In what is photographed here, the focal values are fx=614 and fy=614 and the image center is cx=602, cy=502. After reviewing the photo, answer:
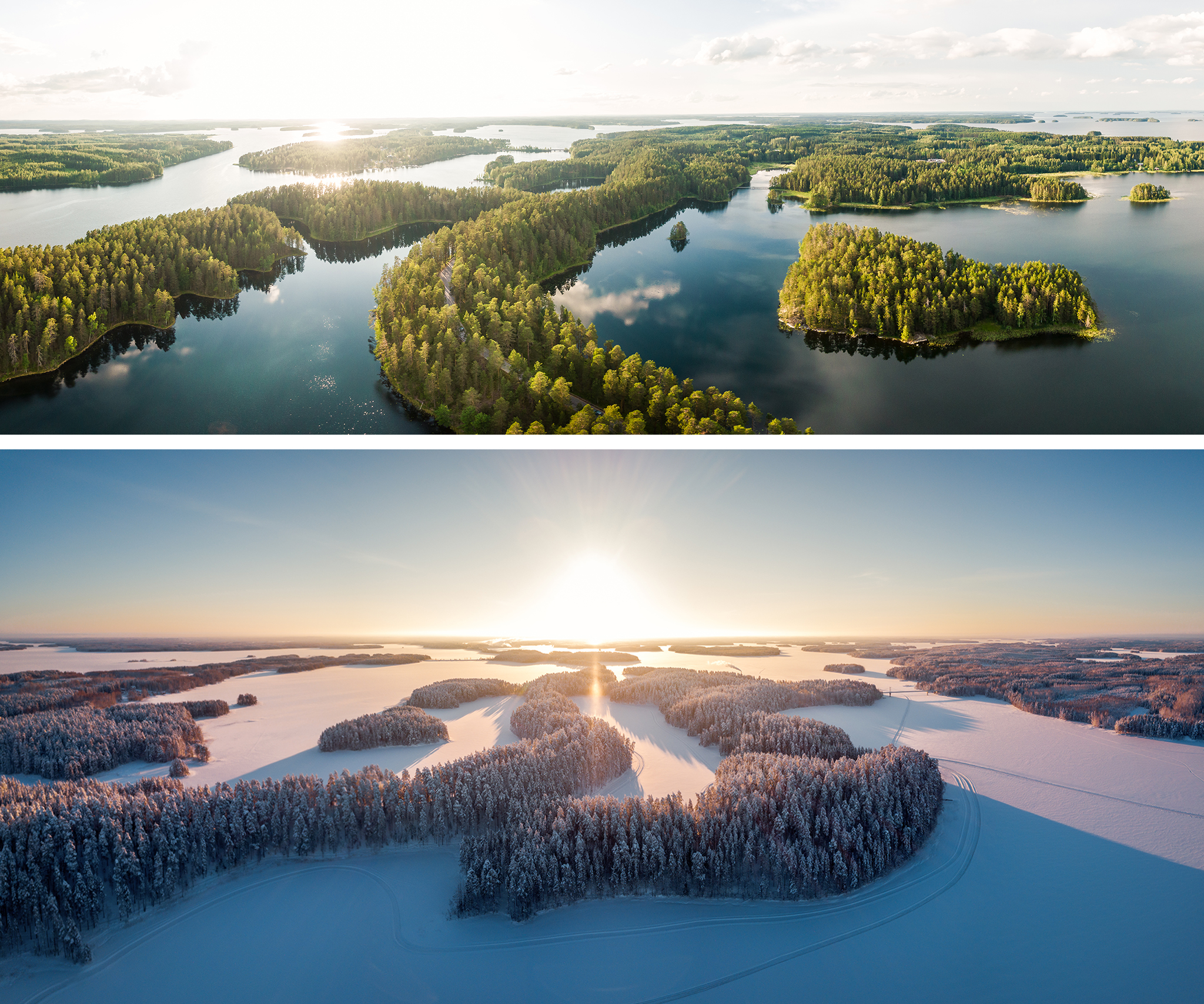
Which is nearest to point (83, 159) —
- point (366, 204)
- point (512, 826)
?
point (366, 204)

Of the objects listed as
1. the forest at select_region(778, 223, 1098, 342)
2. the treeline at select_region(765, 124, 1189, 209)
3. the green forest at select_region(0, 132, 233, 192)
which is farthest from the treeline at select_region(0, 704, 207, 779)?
the treeline at select_region(765, 124, 1189, 209)

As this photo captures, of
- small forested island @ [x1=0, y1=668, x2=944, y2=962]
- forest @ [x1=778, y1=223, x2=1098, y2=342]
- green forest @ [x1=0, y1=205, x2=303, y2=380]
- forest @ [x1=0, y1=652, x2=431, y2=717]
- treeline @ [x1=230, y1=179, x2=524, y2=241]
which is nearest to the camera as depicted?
small forested island @ [x1=0, y1=668, x2=944, y2=962]

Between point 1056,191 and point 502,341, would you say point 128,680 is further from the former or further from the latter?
point 1056,191

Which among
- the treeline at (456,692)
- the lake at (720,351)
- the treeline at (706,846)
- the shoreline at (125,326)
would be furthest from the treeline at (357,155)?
the treeline at (706,846)

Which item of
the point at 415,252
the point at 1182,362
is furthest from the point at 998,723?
the point at 415,252

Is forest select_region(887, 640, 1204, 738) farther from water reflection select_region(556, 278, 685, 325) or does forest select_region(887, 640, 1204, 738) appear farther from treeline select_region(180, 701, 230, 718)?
water reflection select_region(556, 278, 685, 325)

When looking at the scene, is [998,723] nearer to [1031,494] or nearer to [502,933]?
[1031,494]
